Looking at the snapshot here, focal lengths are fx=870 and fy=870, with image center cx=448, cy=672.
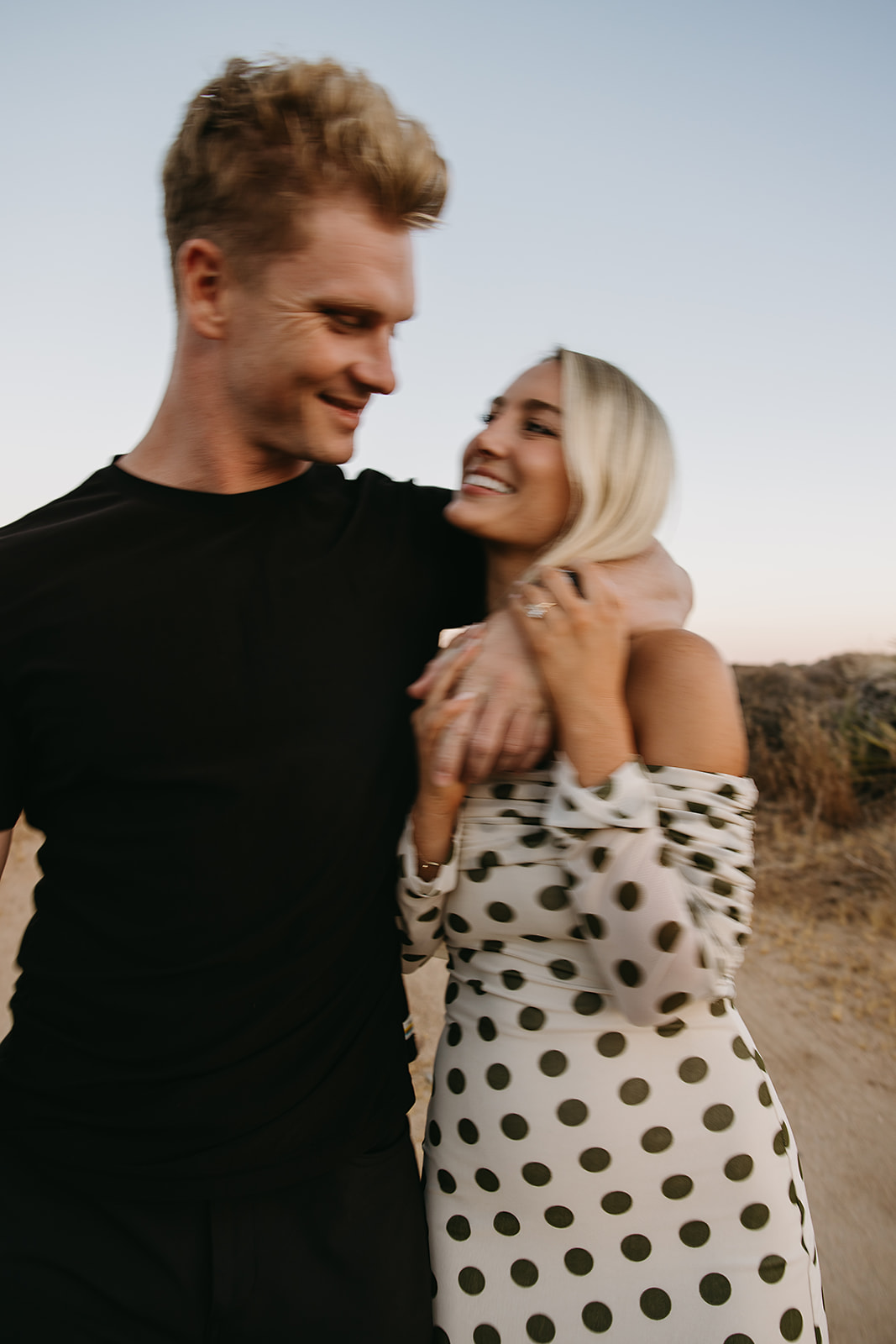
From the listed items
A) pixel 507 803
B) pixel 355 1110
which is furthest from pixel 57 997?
pixel 507 803

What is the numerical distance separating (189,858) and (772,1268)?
1.18 metres

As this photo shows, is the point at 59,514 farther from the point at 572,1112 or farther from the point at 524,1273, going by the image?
the point at 524,1273

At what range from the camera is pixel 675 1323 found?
4.70 ft

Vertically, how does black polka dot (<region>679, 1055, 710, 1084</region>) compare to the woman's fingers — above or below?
below

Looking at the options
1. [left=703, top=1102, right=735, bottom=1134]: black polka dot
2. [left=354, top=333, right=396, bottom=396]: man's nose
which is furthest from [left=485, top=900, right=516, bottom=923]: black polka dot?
[left=354, top=333, right=396, bottom=396]: man's nose

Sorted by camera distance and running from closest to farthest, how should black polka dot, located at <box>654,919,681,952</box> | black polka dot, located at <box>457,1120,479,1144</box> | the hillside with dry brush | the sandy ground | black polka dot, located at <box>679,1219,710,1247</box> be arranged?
black polka dot, located at <box>654,919,681,952</box> → black polka dot, located at <box>679,1219,710,1247</box> → black polka dot, located at <box>457,1120,479,1144</box> → the sandy ground → the hillside with dry brush

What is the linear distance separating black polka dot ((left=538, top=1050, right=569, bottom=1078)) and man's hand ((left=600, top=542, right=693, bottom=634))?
31.3 inches

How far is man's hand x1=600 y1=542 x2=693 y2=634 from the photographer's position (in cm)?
173

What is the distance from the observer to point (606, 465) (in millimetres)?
1793

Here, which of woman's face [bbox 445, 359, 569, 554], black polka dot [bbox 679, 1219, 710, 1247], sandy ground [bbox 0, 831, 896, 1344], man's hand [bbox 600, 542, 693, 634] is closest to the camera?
black polka dot [bbox 679, 1219, 710, 1247]

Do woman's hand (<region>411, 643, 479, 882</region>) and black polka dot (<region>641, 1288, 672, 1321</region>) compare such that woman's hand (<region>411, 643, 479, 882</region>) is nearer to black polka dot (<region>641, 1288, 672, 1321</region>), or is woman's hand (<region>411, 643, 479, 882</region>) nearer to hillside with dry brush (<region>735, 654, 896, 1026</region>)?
black polka dot (<region>641, 1288, 672, 1321</region>)

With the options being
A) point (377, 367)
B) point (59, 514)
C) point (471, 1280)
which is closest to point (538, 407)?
point (377, 367)

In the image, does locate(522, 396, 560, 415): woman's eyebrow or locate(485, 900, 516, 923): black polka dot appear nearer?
locate(485, 900, 516, 923): black polka dot

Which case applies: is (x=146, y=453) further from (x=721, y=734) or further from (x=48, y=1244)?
(x=48, y=1244)
